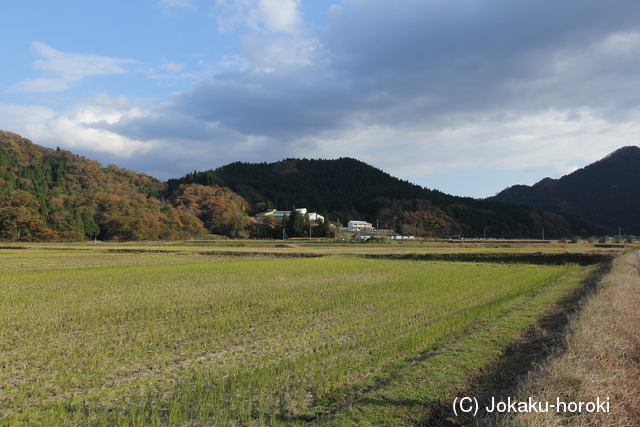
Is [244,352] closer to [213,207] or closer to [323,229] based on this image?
[323,229]

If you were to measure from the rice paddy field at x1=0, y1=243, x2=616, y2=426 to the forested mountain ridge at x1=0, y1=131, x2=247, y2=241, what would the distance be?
2405 inches

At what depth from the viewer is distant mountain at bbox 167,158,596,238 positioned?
357 ft

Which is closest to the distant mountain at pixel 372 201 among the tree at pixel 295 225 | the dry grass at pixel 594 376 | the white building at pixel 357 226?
the white building at pixel 357 226

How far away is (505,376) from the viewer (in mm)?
5586

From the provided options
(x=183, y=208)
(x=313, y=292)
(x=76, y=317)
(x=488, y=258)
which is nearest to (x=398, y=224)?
(x=183, y=208)

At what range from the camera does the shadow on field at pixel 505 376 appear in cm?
432

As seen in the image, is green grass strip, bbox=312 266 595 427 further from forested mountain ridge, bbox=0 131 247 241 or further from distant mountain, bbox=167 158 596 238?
distant mountain, bbox=167 158 596 238

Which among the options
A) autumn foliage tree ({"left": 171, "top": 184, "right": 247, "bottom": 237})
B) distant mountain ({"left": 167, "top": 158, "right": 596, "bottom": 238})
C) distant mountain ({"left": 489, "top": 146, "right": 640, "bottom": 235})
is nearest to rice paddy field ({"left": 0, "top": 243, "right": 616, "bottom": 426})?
autumn foliage tree ({"left": 171, "top": 184, "right": 247, "bottom": 237})

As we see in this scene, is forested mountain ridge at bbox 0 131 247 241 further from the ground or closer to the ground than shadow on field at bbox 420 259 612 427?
further from the ground

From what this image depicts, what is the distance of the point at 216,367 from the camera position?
20.3 feet

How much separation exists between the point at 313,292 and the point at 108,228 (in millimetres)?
72932

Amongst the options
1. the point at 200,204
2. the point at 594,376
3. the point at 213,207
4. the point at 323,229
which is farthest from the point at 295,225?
the point at 594,376

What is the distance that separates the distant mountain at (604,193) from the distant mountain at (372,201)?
102 feet

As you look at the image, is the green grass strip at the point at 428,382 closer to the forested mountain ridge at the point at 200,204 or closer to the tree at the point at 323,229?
the forested mountain ridge at the point at 200,204
